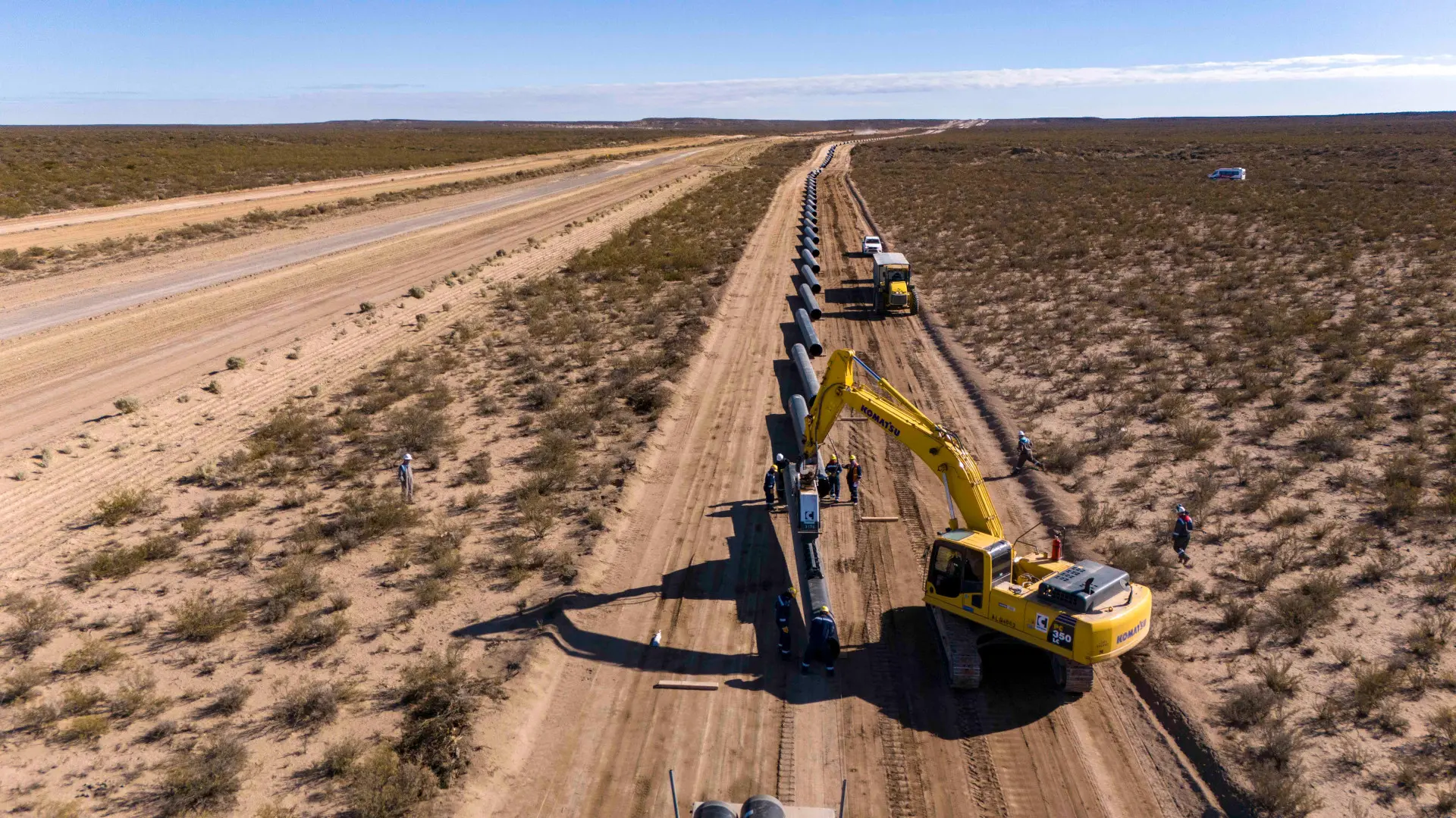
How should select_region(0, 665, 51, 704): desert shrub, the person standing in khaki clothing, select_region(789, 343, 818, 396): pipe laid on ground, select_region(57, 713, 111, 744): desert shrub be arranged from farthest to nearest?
select_region(789, 343, 818, 396): pipe laid on ground
the person standing in khaki clothing
select_region(0, 665, 51, 704): desert shrub
select_region(57, 713, 111, 744): desert shrub

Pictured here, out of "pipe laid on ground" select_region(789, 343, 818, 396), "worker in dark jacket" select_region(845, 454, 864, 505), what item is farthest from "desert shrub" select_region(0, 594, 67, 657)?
"pipe laid on ground" select_region(789, 343, 818, 396)

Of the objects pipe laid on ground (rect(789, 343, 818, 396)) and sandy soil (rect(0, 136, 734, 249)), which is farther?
sandy soil (rect(0, 136, 734, 249))

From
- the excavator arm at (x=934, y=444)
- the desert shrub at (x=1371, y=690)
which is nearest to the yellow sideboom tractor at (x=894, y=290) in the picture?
the excavator arm at (x=934, y=444)

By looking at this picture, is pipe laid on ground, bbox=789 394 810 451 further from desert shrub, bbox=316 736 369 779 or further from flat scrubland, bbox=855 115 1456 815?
desert shrub, bbox=316 736 369 779

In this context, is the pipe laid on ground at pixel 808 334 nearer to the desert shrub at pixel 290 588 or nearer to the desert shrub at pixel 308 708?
the desert shrub at pixel 290 588

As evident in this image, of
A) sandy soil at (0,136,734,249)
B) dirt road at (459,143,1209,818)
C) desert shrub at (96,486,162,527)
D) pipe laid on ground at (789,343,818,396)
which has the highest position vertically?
sandy soil at (0,136,734,249)

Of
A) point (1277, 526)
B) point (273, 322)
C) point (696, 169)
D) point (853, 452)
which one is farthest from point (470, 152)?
point (1277, 526)

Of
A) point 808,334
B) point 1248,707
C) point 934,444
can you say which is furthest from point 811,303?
point 1248,707
